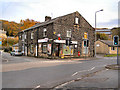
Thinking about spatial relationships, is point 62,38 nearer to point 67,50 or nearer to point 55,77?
point 67,50

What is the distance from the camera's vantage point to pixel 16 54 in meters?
31.9

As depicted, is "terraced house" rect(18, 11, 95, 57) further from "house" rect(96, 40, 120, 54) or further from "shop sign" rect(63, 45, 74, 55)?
"house" rect(96, 40, 120, 54)

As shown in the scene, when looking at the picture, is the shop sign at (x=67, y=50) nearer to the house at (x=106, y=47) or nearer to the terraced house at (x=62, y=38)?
the terraced house at (x=62, y=38)

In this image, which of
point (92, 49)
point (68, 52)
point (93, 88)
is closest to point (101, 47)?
point (92, 49)

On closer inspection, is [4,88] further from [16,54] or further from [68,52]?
[16,54]

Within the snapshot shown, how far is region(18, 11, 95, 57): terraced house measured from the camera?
23328 mm

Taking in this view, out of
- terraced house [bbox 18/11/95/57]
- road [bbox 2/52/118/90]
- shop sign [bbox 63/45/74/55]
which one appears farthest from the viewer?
shop sign [bbox 63/45/74/55]

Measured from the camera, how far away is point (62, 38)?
24281 mm

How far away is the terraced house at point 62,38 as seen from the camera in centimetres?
2333

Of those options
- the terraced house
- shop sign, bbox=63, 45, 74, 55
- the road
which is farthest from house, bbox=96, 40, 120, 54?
the road

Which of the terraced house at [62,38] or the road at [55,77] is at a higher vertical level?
the terraced house at [62,38]

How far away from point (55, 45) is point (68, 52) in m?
3.52

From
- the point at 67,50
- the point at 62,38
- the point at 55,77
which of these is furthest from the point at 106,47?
the point at 55,77

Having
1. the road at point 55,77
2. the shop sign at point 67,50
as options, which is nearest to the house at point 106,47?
the shop sign at point 67,50
